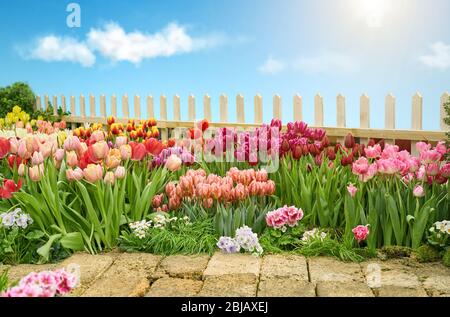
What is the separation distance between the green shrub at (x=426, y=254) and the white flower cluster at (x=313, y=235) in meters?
0.64

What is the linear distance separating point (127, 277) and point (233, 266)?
66cm

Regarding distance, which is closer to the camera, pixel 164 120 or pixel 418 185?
pixel 418 185

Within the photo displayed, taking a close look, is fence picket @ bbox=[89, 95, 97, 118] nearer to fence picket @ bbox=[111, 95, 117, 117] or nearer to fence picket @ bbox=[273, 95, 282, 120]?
fence picket @ bbox=[111, 95, 117, 117]

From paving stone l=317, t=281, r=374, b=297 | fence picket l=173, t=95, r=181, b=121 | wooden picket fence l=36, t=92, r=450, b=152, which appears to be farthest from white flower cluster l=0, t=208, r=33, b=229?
fence picket l=173, t=95, r=181, b=121

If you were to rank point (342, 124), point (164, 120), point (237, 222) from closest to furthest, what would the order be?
point (237, 222) → point (342, 124) → point (164, 120)

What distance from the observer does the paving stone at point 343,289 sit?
131 inches

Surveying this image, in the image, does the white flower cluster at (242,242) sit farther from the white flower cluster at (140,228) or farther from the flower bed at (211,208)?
the white flower cluster at (140,228)

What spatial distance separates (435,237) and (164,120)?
23.3ft

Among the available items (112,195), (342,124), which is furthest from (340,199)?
(342,124)

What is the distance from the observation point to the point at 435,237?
415 centimetres

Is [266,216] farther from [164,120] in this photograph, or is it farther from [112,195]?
[164,120]

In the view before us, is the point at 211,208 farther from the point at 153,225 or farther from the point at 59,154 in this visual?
the point at 59,154

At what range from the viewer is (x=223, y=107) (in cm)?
982

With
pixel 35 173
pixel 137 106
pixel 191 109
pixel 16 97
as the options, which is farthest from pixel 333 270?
pixel 16 97
